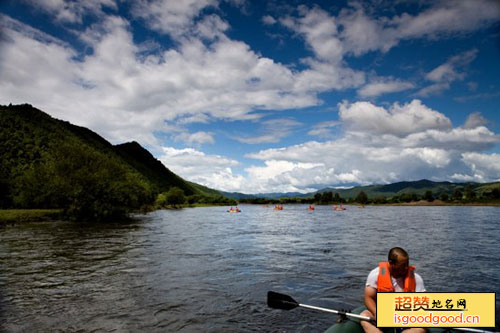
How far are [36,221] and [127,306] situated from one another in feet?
152

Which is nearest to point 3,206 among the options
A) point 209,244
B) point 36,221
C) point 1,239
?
point 36,221

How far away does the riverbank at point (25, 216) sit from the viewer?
142 feet

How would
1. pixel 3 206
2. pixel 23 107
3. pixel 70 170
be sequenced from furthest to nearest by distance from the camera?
pixel 23 107 < pixel 3 206 < pixel 70 170

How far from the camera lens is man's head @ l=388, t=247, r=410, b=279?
657 centimetres

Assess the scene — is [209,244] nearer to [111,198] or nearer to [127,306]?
[127,306]

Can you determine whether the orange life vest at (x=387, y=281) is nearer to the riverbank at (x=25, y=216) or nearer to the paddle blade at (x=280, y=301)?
the paddle blade at (x=280, y=301)

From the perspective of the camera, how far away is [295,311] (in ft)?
38.2

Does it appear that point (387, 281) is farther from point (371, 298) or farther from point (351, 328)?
point (351, 328)

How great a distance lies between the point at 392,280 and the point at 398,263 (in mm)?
624

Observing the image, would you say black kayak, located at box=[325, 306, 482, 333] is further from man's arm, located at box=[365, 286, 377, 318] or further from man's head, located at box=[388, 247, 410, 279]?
man's head, located at box=[388, 247, 410, 279]

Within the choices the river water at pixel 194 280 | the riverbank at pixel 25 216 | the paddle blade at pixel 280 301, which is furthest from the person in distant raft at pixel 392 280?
the riverbank at pixel 25 216

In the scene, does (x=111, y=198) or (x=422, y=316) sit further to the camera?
(x=111, y=198)

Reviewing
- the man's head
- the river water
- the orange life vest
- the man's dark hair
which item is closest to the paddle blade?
the river water

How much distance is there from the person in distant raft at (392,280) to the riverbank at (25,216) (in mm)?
49192
